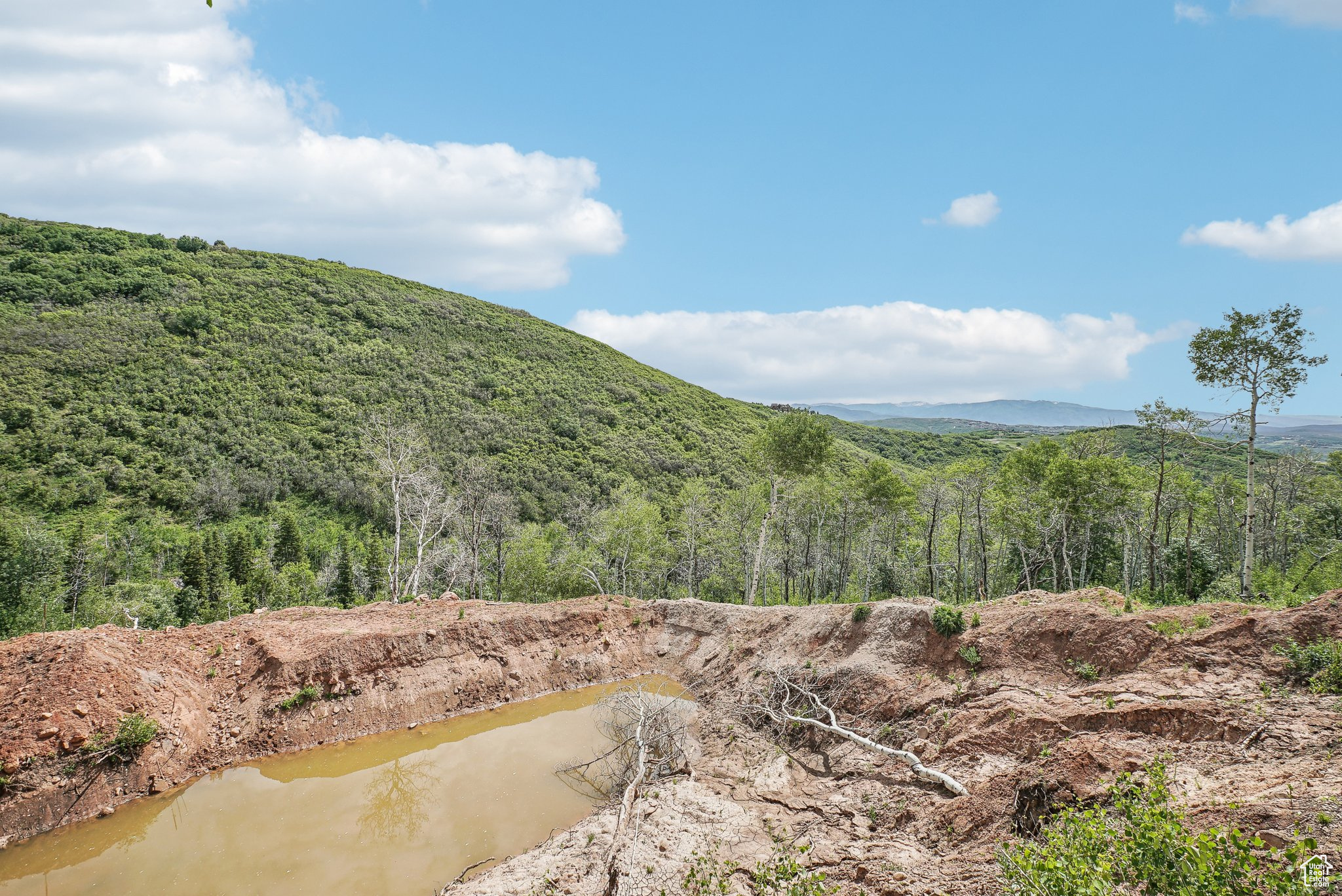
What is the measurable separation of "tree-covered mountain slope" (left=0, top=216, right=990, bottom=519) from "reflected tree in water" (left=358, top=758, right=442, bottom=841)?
32.5m

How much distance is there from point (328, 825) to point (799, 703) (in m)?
12.6

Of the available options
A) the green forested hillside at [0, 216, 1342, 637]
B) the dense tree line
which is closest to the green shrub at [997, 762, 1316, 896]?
the green forested hillside at [0, 216, 1342, 637]

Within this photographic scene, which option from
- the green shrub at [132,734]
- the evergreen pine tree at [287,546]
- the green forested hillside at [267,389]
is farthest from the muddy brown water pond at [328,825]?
the green forested hillside at [267,389]

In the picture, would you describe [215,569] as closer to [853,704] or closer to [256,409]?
[256,409]

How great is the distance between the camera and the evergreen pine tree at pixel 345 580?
39.6 m

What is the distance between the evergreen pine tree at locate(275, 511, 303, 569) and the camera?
41750 millimetres

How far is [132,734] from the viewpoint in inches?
557

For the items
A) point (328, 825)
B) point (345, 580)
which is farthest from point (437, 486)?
point (328, 825)

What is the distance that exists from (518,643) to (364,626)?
5393 millimetres

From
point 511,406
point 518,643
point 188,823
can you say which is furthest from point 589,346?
point 188,823

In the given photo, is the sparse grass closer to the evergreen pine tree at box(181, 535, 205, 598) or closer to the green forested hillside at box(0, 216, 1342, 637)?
the green forested hillside at box(0, 216, 1342, 637)

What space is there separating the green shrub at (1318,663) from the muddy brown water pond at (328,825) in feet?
48.1

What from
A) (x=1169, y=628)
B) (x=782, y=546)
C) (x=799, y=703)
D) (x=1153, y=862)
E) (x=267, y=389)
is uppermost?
(x=267, y=389)

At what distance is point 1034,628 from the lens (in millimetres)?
14641
